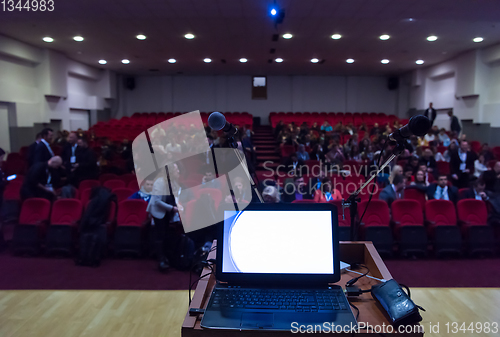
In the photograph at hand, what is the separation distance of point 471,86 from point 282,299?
1228 cm

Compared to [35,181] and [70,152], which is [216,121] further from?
[70,152]

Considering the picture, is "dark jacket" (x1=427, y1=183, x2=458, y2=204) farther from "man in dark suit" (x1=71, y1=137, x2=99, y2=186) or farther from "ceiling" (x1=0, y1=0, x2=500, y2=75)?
"man in dark suit" (x1=71, y1=137, x2=99, y2=186)

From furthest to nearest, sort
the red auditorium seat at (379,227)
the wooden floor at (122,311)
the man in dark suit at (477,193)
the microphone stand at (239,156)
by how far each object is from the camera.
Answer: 1. the man in dark suit at (477,193)
2. the red auditorium seat at (379,227)
3. the wooden floor at (122,311)
4. the microphone stand at (239,156)

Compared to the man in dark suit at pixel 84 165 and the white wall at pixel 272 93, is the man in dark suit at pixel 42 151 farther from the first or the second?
the white wall at pixel 272 93

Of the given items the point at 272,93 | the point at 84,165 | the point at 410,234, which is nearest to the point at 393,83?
the point at 272,93

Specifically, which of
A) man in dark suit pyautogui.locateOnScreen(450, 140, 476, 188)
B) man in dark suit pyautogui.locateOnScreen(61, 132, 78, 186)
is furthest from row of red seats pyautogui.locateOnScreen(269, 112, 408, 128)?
man in dark suit pyautogui.locateOnScreen(61, 132, 78, 186)

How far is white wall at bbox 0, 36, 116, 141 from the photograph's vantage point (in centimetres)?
973

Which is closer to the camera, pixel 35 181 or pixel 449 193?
pixel 35 181

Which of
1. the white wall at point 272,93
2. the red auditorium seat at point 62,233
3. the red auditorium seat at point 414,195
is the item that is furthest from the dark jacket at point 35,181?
the white wall at point 272,93

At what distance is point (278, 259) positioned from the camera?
1.50 meters

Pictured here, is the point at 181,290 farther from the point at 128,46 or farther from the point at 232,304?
the point at 128,46

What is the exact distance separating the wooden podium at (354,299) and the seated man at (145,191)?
323cm

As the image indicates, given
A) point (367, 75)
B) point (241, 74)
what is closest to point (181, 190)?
point (241, 74)

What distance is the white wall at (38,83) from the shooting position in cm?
973
